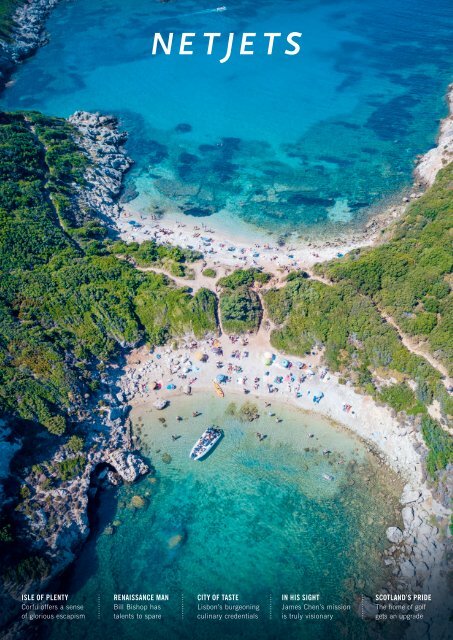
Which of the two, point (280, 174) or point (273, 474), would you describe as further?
point (280, 174)

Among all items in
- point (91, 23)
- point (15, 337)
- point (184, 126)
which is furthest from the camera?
point (91, 23)

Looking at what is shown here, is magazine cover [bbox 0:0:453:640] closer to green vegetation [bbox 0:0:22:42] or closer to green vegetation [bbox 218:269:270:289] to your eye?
green vegetation [bbox 218:269:270:289]

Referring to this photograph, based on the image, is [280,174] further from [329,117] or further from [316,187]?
[329,117]

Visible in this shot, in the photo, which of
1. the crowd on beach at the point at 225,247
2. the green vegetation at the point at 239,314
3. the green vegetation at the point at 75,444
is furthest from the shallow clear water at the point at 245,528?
the crowd on beach at the point at 225,247

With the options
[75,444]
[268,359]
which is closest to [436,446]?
[268,359]

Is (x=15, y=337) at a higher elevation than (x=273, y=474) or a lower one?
higher

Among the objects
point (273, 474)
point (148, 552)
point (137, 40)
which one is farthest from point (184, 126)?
point (148, 552)

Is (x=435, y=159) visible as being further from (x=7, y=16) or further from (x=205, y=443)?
(x=7, y=16)
